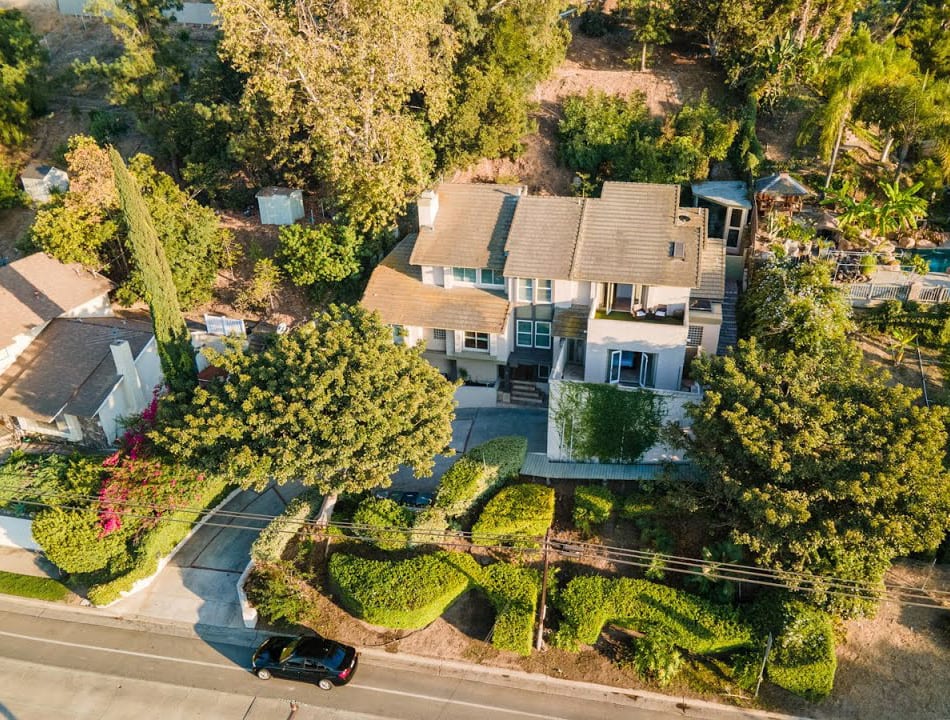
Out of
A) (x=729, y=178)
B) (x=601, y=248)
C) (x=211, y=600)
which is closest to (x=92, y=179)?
(x=211, y=600)

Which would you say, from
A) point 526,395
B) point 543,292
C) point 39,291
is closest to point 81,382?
point 39,291

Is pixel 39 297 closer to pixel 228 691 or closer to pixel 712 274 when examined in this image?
pixel 228 691

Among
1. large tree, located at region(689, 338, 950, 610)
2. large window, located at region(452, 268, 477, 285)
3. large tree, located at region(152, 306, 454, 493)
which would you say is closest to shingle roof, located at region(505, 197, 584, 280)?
large window, located at region(452, 268, 477, 285)

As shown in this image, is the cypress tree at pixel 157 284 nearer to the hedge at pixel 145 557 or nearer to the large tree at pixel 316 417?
the large tree at pixel 316 417

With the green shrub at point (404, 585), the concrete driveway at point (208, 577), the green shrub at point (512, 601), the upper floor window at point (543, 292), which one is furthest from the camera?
the upper floor window at point (543, 292)

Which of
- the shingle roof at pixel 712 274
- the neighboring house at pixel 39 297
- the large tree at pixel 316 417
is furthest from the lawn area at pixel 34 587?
the shingle roof at pixel 712 274

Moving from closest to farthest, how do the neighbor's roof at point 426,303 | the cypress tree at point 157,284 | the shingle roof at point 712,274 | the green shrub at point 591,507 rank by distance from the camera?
the green shrub at point 591,507 → the cypress tree at point 157,284 → the shingle roof at point 712,274 → the neighbor's roof at point 426,303

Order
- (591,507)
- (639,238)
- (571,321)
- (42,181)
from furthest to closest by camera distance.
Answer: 1. (42,181)
2. (571,321)
3. (639,238)
4. (591,507)

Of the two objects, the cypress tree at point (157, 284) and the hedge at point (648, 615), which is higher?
the cypress tree at point (157, 284)
